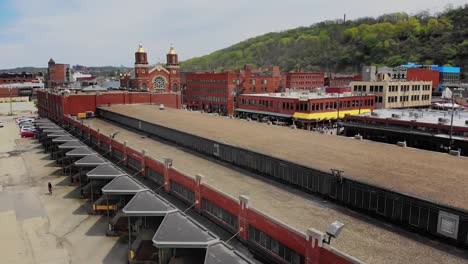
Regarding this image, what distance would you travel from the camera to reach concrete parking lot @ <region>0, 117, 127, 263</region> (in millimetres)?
25766

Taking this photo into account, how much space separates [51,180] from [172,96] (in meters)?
32.5

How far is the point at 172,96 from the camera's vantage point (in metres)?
72.2

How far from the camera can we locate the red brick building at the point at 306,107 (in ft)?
218

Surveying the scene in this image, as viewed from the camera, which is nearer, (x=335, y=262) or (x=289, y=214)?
(x=335, y=262)

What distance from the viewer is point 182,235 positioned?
63.5 ft

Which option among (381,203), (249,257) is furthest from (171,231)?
(381,203)

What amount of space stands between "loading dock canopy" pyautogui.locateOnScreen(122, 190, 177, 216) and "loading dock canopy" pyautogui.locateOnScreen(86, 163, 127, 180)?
6439 millimetres

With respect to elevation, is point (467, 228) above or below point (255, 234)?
above

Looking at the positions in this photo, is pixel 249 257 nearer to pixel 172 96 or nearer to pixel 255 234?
pixel 255 234

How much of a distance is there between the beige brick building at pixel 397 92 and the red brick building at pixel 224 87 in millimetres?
29487

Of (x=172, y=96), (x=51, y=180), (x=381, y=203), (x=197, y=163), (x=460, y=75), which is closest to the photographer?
(x=381, y=203)

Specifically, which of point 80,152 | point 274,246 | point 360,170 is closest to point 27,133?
point 80,152

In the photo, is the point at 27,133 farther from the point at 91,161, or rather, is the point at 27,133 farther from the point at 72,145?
the point at 91,161

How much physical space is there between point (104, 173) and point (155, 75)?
245 feet
